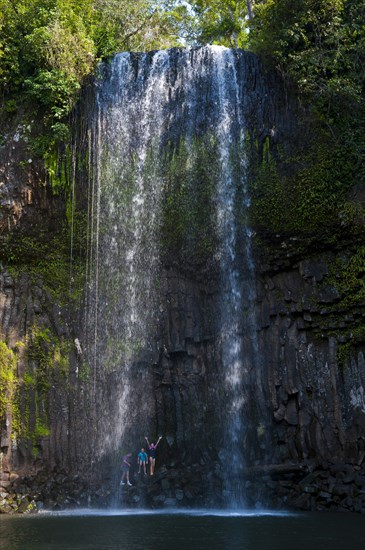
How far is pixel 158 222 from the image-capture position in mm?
20672

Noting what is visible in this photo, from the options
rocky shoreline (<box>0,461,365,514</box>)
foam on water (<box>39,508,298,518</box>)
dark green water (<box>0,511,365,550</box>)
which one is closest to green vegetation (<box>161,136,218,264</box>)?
rocky shoreline (<box>0,461,365,514</box>)

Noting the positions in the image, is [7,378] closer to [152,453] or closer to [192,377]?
[152,453]

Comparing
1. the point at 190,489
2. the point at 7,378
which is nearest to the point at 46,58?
the point at 7,378

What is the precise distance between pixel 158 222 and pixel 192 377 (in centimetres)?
484

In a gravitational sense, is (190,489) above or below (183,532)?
above

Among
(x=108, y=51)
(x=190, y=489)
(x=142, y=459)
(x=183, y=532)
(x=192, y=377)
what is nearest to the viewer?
(x=183, y=532)

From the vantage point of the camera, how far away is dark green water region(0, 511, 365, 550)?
10336 mm

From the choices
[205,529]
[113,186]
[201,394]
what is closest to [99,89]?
[113,186]

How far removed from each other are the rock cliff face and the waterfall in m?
0.17

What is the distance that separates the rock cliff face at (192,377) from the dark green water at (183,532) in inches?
78.1

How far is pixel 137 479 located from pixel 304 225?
323 inches

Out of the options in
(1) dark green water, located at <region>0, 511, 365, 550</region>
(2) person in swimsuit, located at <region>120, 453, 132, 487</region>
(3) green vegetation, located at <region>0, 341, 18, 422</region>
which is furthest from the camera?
(3) green vegetation, located at <region>0, 341, 18, 422</region>

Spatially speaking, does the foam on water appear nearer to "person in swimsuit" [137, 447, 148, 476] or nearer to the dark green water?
the dark green water

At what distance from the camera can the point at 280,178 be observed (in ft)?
66.2
